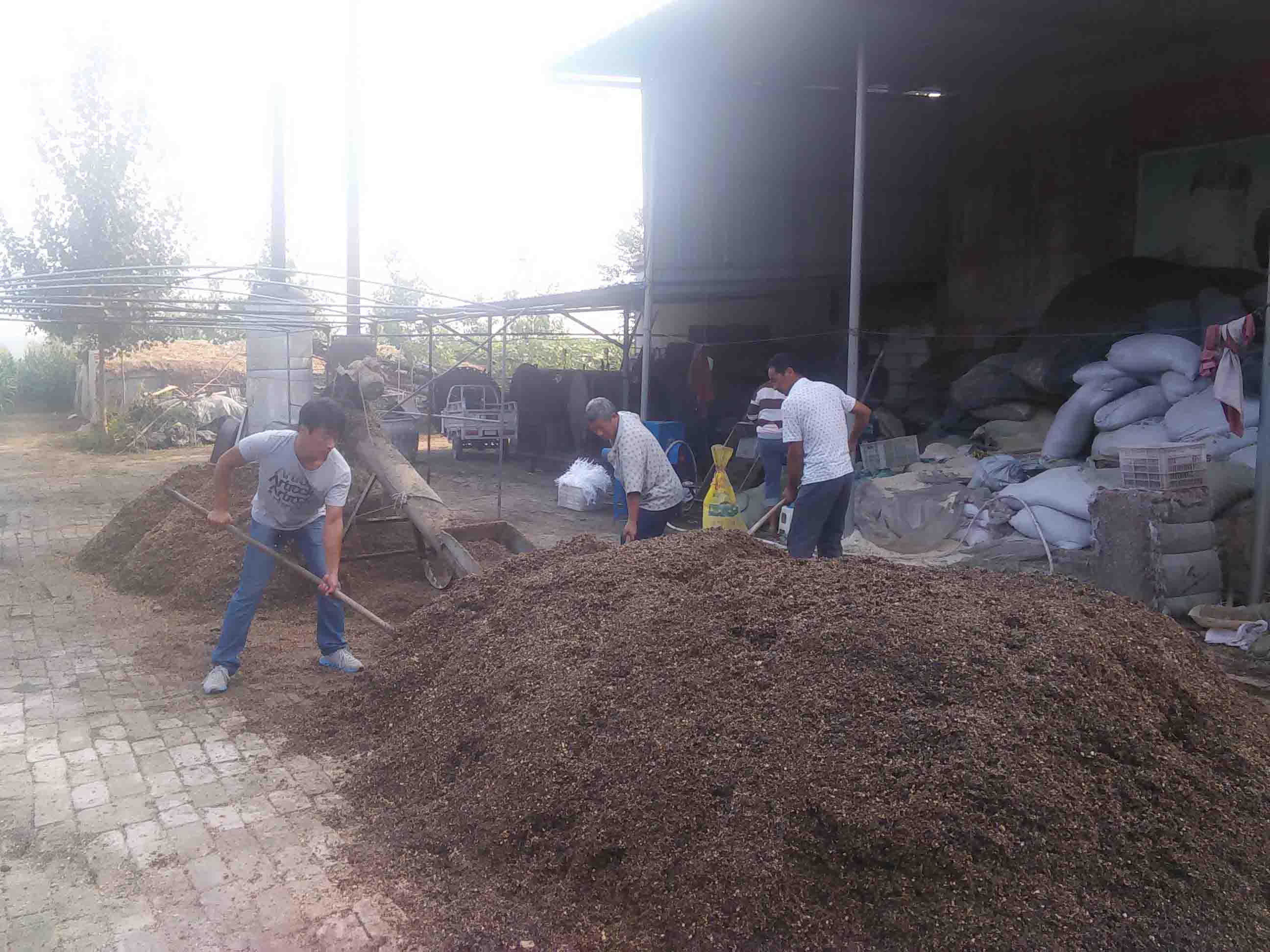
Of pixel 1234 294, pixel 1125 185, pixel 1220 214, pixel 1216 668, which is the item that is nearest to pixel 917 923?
pixel 1216 668

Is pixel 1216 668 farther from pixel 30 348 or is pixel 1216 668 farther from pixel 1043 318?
pixel 30 348

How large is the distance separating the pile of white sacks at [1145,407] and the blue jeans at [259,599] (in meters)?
5.19

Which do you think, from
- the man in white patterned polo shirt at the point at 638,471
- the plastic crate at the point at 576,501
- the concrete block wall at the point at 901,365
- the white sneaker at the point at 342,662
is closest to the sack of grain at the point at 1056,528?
the man in white patterned polo shirt at the point at 638,471

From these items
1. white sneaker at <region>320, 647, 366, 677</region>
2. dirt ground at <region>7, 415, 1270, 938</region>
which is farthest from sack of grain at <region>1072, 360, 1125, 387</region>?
white sneaker at <region>320, 647, 366, 677</region>

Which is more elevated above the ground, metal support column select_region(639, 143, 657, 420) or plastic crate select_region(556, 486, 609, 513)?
metal support column select_region(639, 143, 657, 420)

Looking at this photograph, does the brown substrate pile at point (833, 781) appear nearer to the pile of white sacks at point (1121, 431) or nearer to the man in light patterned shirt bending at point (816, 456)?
the man in light patterned shirt bending at point (816, 456)

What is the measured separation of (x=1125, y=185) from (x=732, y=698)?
9.73 meters

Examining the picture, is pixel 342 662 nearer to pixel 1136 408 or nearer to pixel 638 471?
pixel 638 471

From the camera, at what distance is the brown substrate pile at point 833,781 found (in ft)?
7.93

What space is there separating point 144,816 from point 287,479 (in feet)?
5.78

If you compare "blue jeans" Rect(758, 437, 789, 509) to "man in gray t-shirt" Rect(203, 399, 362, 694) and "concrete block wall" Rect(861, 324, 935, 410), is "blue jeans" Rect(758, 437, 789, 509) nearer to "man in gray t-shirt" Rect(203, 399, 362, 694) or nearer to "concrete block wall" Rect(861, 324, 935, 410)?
"concrete block wall" Rect(861, 324, 935, 410)

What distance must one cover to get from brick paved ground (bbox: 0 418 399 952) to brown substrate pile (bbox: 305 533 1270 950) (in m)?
0.23

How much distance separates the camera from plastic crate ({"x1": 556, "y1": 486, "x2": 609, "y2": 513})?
998 centimetres

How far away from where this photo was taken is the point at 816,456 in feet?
17.8
